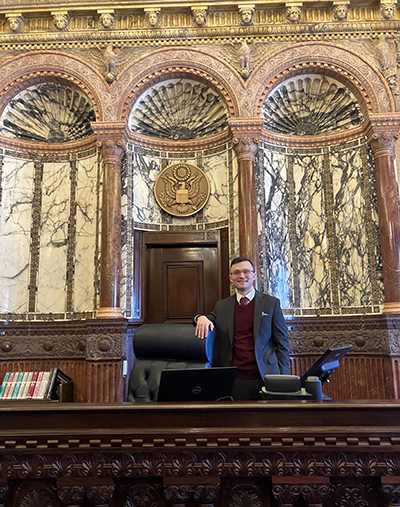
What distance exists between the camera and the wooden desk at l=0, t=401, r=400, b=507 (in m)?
1.18

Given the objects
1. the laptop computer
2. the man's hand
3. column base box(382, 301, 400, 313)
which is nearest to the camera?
the laptop computer

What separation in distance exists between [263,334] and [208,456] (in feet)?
5.55

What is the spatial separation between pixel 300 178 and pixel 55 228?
372cm

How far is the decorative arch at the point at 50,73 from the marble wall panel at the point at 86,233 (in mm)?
922

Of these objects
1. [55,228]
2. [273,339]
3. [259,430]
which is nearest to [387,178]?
→ [273,339]

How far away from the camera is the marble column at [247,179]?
5.66 m

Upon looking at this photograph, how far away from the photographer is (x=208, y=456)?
1.21 meters

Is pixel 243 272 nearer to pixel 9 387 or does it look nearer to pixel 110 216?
pixel 110 216

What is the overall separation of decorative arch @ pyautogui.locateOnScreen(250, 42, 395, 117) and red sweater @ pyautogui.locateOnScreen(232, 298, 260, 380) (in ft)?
12.6

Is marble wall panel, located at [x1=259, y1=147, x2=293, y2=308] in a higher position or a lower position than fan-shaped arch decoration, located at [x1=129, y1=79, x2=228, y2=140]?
lower

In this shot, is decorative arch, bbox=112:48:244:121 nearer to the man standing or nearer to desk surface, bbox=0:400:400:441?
the man standing

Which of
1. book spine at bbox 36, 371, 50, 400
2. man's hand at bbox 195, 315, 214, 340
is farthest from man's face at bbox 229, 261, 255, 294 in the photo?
book spine at bbox 36, 371, 50, 400

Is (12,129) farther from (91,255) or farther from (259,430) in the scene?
(259,430)

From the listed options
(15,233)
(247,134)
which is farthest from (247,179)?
(15,233)
